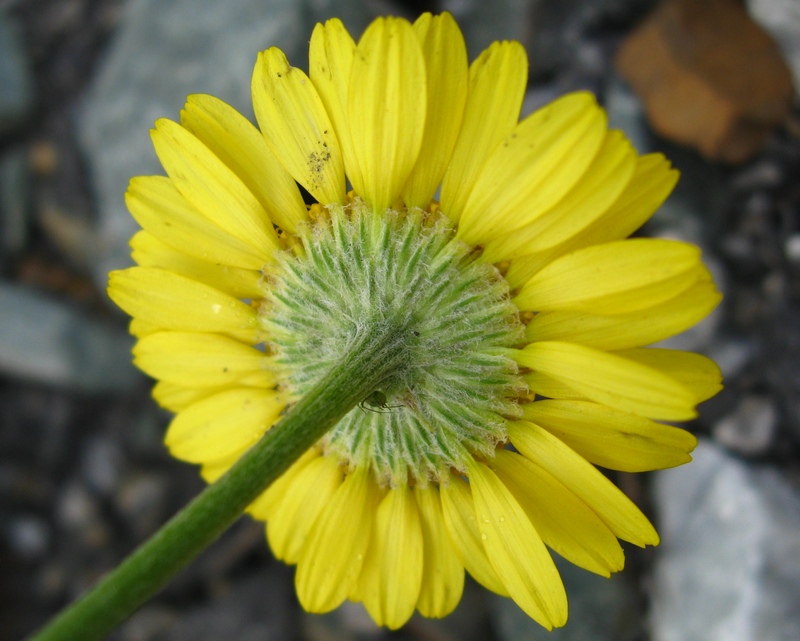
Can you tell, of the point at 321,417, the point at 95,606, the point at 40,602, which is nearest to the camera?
the point at 95,606

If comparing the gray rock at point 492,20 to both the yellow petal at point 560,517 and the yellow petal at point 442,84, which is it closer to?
the yellow petal at point 442,84

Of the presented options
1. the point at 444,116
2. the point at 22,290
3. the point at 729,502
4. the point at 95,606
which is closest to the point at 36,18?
the point at 22,290

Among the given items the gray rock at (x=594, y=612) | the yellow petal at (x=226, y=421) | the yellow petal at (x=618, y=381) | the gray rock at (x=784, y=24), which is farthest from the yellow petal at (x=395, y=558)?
the gray rock at (x=784, y=24)

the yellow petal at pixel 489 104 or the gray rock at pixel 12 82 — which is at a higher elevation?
the gray rock at pixel 12 82

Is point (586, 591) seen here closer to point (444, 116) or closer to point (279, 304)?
point (279, 304)

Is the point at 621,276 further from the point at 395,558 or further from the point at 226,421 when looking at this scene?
the point at 226,421

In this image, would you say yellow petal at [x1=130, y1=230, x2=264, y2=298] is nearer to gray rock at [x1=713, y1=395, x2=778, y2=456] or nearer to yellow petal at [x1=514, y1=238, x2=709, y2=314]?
yellow petal at [x1=514, y1=238, x2=709, y2=314]
